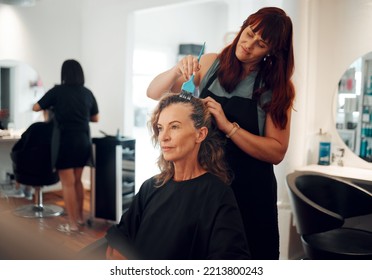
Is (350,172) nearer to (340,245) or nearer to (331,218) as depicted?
(331,218)

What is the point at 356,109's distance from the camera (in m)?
1.41

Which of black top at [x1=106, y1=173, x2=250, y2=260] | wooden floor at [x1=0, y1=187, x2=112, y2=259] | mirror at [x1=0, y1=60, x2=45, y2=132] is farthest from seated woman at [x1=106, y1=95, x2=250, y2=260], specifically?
mirror at [x1=0, y1=60, x2=45, y2=132]

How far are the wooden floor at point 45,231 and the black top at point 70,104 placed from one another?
22 cm

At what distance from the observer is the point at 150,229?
1.05 meters

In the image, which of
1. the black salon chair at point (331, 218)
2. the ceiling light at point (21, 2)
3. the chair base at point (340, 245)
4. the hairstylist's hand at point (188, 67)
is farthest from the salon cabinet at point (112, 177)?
the chair base at point (340, 245)

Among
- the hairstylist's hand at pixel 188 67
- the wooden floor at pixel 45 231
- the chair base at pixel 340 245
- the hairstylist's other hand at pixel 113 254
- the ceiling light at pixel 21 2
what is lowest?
the chair base at pixel 340 245

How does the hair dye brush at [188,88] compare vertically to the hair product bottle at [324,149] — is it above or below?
above

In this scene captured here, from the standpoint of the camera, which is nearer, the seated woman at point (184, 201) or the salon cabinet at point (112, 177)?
the seated woman at point (184, 201)

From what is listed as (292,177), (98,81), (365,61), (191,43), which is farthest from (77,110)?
(365,61)

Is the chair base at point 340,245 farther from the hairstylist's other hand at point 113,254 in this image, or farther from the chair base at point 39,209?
the chair base at point 39,209

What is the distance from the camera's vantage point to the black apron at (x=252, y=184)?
992 millimetres

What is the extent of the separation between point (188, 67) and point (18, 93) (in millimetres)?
522

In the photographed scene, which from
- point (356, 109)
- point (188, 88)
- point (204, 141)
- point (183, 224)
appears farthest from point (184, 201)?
point (356, 109)

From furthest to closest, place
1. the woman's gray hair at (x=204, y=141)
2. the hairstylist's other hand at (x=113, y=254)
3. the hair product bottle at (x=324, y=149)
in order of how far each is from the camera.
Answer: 1. the hair product bottle at (x=324, y=149)
2. the hairstylist's other hand at (x=113, y=254)
3. the woman's gray hair at (x=204, y=141)
